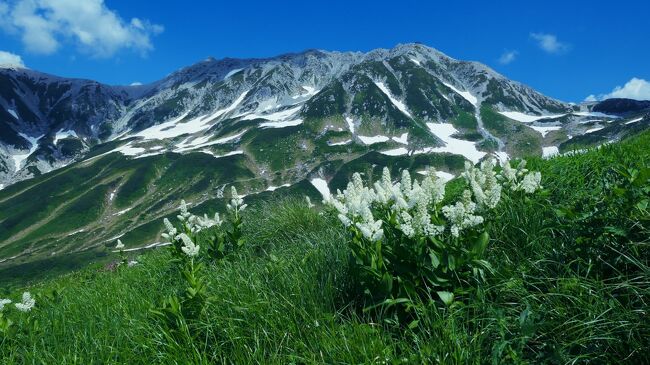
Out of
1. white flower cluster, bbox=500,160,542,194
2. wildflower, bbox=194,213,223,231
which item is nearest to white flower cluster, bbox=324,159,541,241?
white flower cluster, bbox=500,160,542,194

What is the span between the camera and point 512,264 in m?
5.55

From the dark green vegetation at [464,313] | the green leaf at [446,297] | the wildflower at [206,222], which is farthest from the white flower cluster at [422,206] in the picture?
the wildflower at [206,222]

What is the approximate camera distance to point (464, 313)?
195 inches

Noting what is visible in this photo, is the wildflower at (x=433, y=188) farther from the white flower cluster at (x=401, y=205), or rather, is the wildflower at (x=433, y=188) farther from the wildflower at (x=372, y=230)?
the wildflower at (x=372, y=230)

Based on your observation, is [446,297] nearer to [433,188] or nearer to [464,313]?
[464,313]

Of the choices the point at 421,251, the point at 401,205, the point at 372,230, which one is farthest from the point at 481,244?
the point at 372,230

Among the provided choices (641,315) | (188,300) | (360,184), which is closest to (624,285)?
(641,315)

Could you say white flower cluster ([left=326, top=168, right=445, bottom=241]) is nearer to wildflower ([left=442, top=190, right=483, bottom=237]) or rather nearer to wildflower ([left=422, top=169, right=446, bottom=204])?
wildflower ([left=422, top=169, right=446, bottom=204])

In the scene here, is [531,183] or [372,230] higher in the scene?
[531,183]

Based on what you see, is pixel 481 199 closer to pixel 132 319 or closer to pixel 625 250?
pixel 625 250

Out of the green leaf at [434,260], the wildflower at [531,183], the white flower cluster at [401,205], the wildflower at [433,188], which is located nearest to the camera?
the green leaf at [434,260]

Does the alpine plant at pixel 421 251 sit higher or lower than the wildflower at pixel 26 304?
higher

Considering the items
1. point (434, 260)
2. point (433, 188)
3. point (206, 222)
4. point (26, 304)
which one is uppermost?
point (433, 188)

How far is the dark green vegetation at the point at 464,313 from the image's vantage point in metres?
4.17
